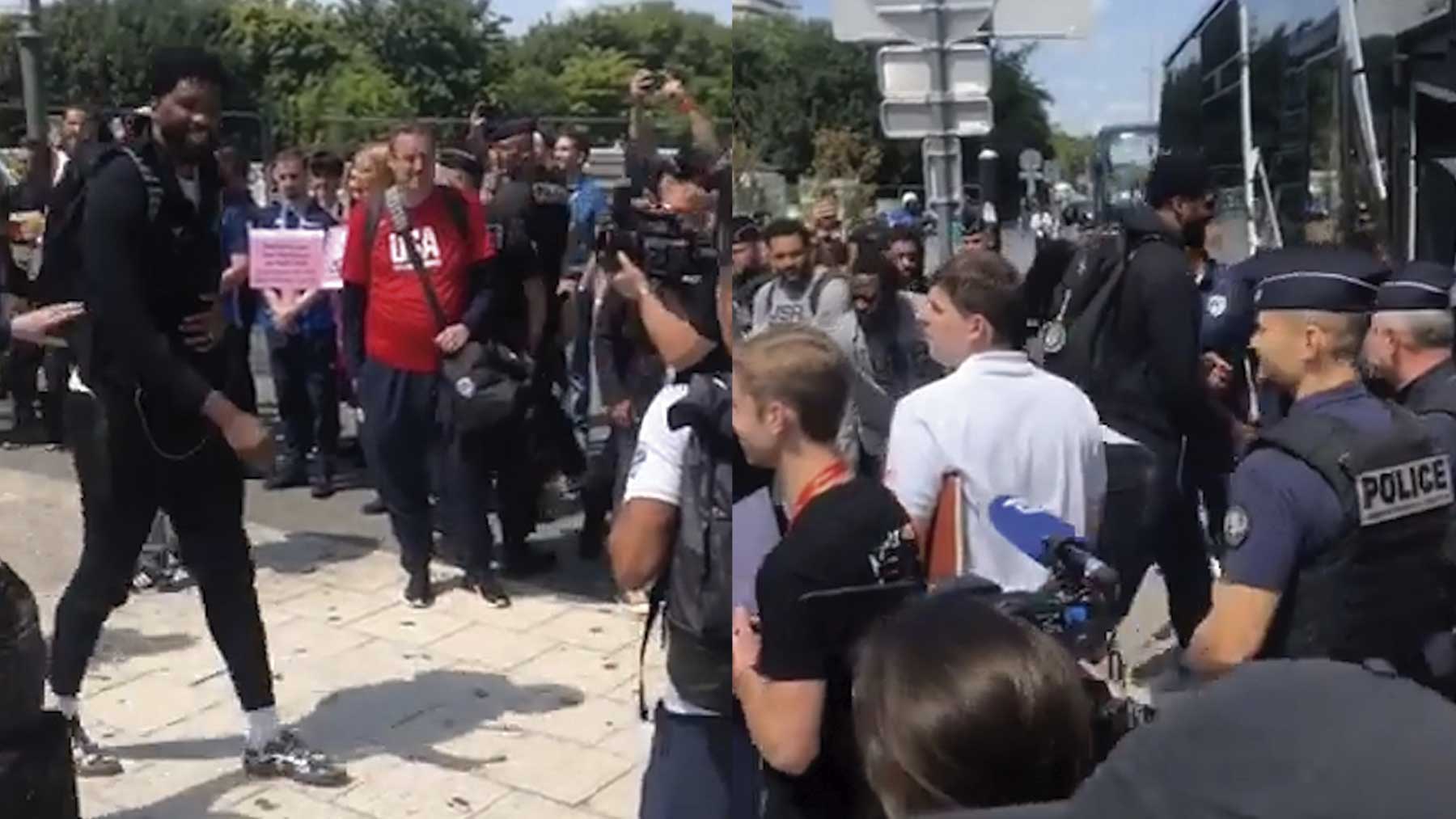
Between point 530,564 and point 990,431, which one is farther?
point 530,564

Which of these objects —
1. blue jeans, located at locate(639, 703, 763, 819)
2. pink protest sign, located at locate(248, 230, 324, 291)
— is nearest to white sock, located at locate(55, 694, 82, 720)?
pink protest sign, located at locate(248, 230, 324, 291)

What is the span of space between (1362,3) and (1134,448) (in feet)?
2.23

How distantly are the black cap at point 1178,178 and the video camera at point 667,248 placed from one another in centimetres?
57

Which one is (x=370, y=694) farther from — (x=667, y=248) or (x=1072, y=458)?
(x=1072, y=458)

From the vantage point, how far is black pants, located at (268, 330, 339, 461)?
10.6 feet

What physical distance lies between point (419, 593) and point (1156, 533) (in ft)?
5.73

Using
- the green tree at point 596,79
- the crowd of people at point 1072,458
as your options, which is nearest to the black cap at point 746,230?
the crowd of people at point 1072,458

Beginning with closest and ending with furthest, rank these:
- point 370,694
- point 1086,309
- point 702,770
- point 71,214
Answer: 1. point 1086,309
2. point 702,770
3. point 71,214
4. point 370,694

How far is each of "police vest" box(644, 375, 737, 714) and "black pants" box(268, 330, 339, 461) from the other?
128 centimetres

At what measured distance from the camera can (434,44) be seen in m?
2.36

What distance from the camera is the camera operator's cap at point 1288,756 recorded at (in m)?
0.86

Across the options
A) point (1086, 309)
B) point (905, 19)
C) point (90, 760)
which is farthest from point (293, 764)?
point (905, 19)

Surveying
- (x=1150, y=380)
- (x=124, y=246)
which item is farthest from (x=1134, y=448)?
(x=124, y=246)

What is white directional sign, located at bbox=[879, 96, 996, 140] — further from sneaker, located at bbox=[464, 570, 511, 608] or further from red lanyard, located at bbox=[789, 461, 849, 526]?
sneaker, located at bbox=[464, 570, 511, 608]
